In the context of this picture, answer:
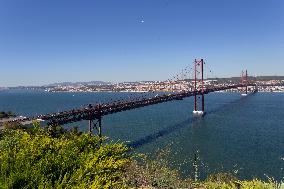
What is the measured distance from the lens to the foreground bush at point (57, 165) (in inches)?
352

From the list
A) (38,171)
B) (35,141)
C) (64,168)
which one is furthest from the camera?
(35,141)

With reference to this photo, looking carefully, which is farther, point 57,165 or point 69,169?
point 69,169

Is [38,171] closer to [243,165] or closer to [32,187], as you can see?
[32,187]

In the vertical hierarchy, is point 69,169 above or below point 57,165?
below

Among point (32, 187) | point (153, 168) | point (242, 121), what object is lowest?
point (242, 121)

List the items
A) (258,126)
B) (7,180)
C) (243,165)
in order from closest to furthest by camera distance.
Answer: (7,180), (243,165), (258,126)

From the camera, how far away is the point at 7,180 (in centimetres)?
854

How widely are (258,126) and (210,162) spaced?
33.0 m

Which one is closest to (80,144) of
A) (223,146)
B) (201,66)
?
(223,146)

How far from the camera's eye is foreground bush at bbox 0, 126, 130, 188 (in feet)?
29.3

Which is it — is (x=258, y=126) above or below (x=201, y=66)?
below

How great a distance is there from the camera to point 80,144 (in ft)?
40.8

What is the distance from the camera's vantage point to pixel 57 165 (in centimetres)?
1027

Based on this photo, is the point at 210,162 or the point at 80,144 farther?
the point at 210,162
